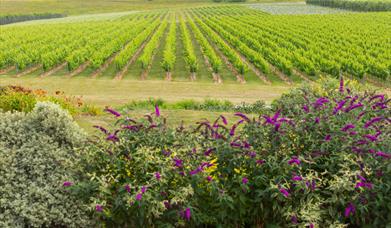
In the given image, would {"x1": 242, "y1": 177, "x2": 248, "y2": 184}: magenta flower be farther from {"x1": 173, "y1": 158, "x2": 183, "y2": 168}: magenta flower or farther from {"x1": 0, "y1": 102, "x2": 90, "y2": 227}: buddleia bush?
{"x1": 0, "y1": 102, "x2": 90, "y2": 227}: buddleia bush

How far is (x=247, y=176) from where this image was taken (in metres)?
6.34

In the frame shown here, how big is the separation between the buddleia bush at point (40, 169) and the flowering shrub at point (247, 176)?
358 mm

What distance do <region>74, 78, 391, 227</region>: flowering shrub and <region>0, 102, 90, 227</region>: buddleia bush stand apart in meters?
0.36

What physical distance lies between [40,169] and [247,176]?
2.93 m

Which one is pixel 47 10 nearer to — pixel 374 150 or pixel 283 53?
pixel 283 53

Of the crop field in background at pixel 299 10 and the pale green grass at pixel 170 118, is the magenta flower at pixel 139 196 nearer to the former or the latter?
the pale green grass at pixel 170 118

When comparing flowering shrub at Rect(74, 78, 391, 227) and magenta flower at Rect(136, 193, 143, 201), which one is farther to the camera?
flowering shrub at Rect(74, 78, 391, 227)

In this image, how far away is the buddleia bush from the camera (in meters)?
6.42

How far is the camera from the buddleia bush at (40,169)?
21.1 ft

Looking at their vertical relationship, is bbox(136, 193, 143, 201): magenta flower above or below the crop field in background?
above

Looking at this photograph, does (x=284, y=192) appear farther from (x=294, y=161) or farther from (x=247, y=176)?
(x=247, y=176)

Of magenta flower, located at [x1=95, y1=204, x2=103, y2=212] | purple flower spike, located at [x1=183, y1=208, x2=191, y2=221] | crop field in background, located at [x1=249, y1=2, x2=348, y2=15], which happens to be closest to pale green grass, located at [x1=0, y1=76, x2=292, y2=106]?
magenta flower, located at [x1=95, y1=204, x2=103, y2=212]

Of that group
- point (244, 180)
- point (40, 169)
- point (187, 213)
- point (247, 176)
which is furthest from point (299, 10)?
point (187, 213)

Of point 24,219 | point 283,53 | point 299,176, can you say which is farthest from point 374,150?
point 283,53
